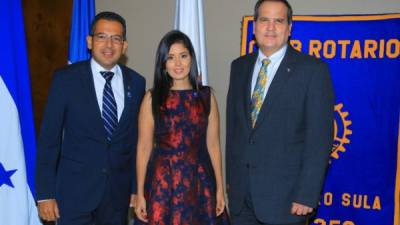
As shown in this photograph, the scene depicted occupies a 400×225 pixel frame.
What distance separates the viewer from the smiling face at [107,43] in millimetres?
2375

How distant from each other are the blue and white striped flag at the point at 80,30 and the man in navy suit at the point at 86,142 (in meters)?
0.80

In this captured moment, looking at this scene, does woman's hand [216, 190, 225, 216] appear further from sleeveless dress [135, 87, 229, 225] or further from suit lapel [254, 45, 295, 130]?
suit lapel [254, 45, 295, 130]

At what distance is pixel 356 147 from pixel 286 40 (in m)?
1.43

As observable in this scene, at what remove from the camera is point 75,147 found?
7.57 ft

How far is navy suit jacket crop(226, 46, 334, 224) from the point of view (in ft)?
6.89

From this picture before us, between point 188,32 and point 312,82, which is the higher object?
point 188,32

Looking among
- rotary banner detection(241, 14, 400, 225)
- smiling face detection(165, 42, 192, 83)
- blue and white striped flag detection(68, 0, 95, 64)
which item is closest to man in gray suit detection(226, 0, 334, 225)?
smiling face detection(165, 42, 192, 83)

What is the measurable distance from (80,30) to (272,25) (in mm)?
1589

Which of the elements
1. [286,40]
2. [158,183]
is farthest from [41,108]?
[286,40]

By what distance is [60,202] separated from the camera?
233cm

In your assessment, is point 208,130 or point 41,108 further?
point 41,108

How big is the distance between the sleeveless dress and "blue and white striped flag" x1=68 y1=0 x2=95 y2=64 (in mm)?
1041

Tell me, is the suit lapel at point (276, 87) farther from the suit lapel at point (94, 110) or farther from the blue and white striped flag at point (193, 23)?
the blue and white striped flag at point (193, 23)

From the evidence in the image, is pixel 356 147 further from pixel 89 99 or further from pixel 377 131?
pixel 89 99
